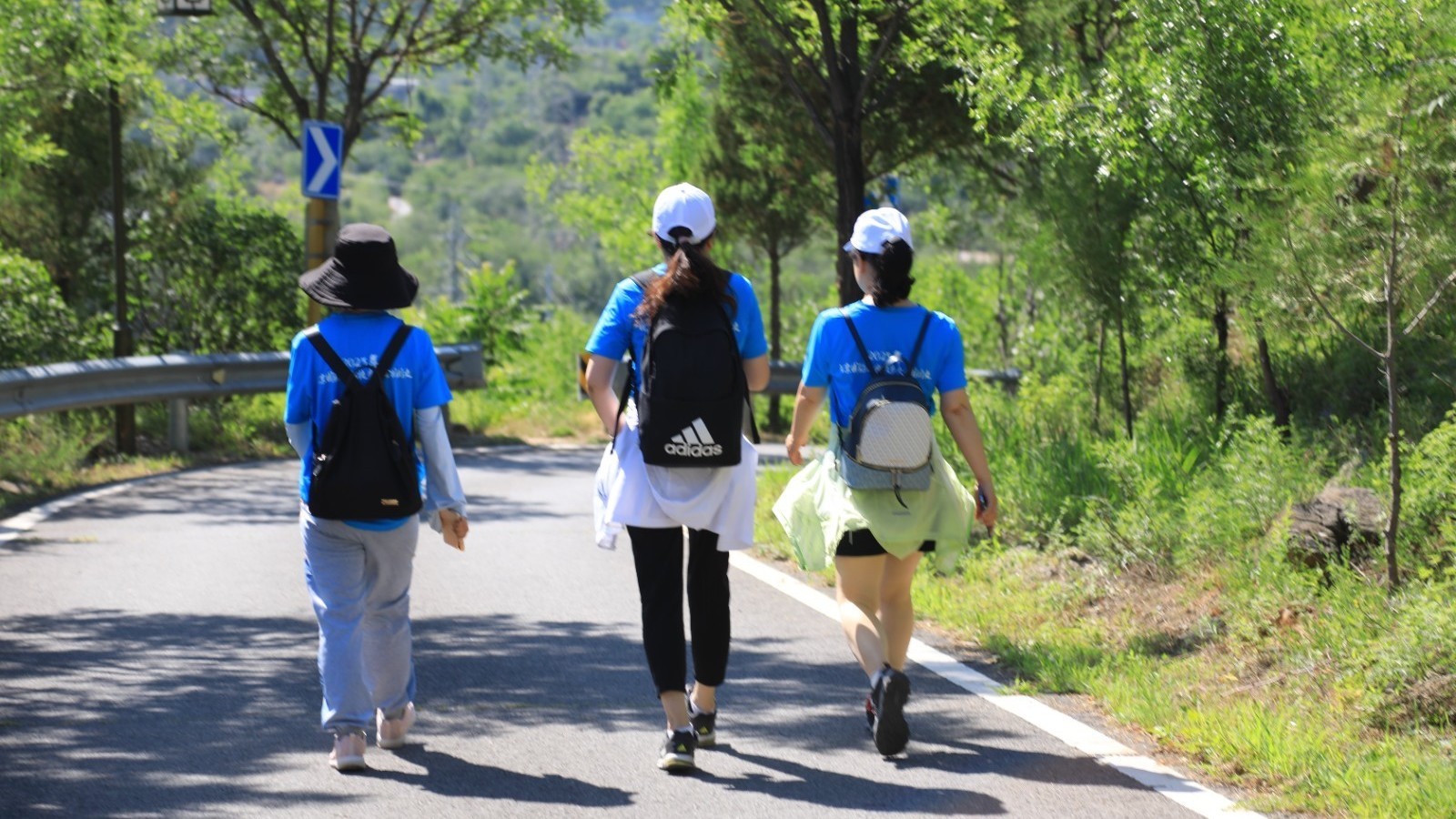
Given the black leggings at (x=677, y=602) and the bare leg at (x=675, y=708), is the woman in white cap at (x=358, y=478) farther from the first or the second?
the bare leg at (x=675, y=708)

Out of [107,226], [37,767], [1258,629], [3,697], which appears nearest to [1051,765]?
[1258,629]

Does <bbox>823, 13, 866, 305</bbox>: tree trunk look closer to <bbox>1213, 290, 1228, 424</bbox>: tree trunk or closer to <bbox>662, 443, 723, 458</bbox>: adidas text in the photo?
<bbox>1213, 290, 1228, 424</bbox>: tree trunk

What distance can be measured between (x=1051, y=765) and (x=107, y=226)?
66.2ft

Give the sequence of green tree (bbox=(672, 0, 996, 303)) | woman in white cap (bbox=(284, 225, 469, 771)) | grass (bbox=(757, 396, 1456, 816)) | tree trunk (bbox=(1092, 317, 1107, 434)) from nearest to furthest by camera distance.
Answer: grass (bbox=(757, 396, 1456, 816)) < woman in white cap (bbox=(284, 225, 469, 771)) < tree trunk (bbox=(1092, 317, 1107, 434)) < green tree (bbox=(672, 0, 996, 303))

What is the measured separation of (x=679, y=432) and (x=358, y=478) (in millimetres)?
1065

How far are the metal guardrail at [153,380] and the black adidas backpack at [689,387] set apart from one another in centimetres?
833

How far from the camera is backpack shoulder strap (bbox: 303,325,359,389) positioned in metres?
5.89

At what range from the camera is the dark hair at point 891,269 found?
6199 mm

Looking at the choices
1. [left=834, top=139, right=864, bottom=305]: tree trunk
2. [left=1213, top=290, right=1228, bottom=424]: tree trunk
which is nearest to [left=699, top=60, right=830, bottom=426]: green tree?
[left=834, top=139, right=864, bottom=305]: tree trunk

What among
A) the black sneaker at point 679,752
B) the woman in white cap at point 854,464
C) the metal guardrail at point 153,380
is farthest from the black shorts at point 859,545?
the metal guardrail at point 153,380

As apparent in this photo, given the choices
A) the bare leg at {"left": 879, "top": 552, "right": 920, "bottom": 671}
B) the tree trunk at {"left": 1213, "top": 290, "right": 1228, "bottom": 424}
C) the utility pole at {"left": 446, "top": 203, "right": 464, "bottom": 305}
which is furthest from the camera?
the utility pole at {"left": 446, "top": 203, "right": 464, "bottom": 305}

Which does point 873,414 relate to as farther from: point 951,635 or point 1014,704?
point 951,635

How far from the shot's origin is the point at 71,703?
6.81 meters

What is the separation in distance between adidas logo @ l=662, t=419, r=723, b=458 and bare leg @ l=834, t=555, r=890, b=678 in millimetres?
755
